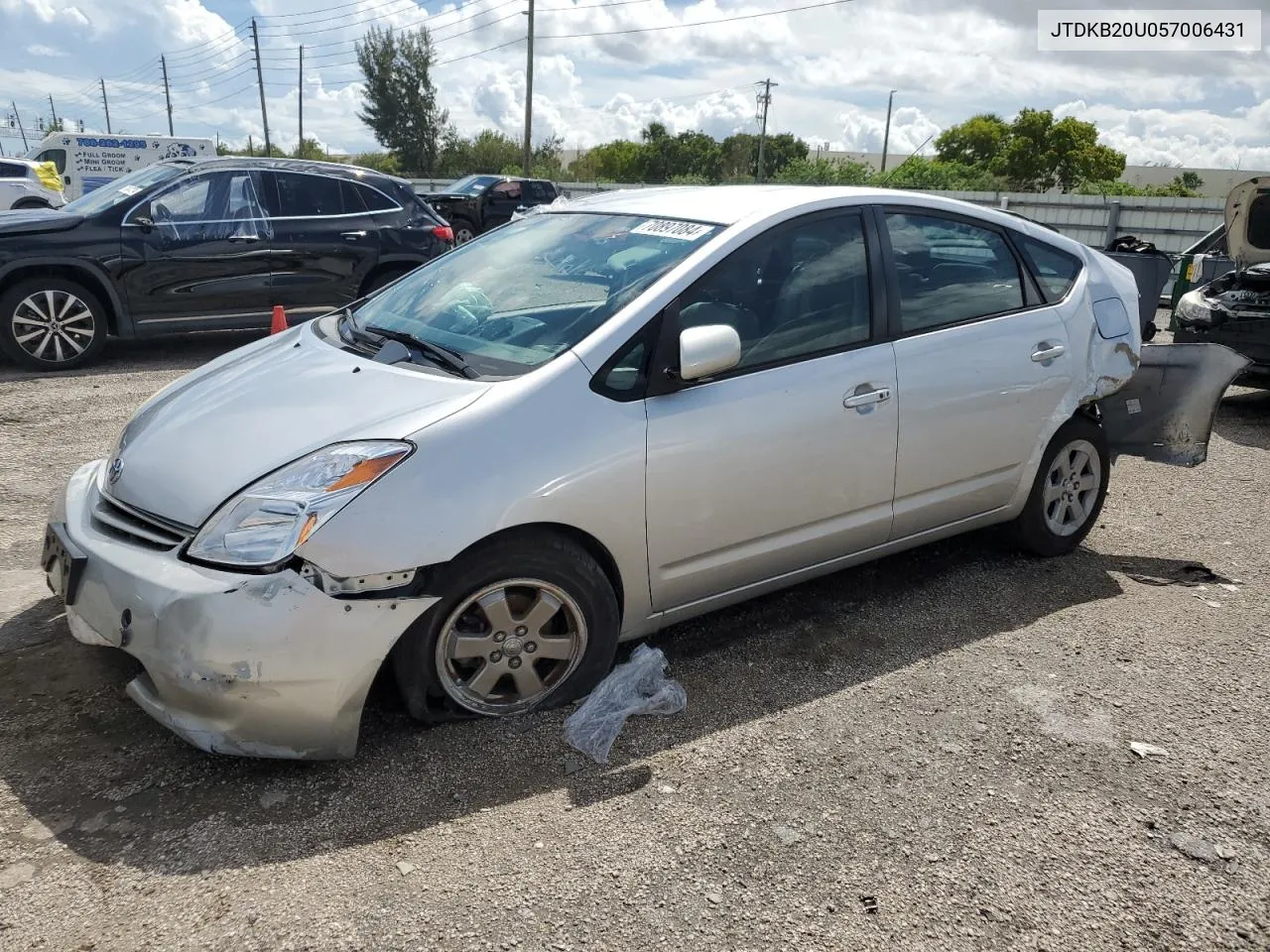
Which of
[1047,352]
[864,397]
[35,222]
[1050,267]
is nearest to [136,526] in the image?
[864,397]

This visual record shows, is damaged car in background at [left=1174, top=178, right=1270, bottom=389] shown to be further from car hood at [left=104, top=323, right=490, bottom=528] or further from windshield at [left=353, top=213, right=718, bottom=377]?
car hood at [left=104, top=323, right=490, bottom=528]

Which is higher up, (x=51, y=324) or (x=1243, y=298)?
(x=1243, y=298)

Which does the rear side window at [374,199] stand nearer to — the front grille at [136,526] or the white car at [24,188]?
the front grille at [136,526]

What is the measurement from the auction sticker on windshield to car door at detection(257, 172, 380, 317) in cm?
593

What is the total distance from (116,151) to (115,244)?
23.3m

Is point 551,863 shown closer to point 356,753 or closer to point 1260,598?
point 356,753

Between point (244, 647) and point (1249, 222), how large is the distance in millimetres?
8435

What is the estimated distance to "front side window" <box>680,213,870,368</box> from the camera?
132 inches

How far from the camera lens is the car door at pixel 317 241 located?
869cm

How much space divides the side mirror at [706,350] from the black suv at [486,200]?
814 inches

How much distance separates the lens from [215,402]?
127 inches

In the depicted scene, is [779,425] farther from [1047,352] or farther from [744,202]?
[1047,352]

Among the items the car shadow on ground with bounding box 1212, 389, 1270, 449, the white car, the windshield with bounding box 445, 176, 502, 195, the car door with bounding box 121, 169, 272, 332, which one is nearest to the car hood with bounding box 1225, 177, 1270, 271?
the car shadow on ground with bounding box 1212, 389, 1270, 449

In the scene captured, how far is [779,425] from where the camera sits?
336cm
